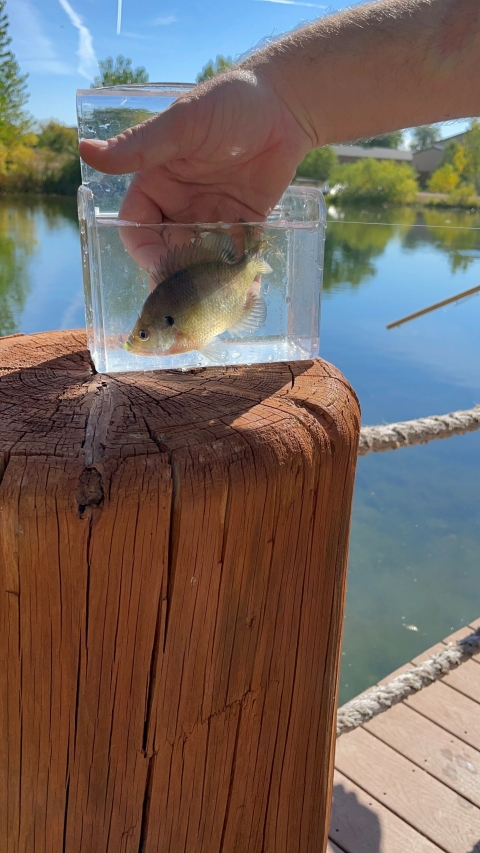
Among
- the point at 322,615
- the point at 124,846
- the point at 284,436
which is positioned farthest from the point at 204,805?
the point at 284,436

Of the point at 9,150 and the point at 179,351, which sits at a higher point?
the point at 9,150

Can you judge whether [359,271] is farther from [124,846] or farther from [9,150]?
[124,846]

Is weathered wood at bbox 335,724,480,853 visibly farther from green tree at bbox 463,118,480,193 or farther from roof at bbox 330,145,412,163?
roof at bbox 330,145,412,163

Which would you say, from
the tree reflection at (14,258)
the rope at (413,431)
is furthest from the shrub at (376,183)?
the rope at (413,431)

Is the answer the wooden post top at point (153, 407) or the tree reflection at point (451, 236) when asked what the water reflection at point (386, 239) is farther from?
the wooden post top at point (153, 407)

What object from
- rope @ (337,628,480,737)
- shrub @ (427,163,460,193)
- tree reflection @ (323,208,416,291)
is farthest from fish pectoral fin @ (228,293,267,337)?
shrub @ (427,163,460,193)

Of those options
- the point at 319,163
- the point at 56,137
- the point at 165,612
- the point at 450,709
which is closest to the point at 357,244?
the point at 319,163

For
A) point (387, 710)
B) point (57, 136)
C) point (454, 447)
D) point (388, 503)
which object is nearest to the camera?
point (387, 710)
